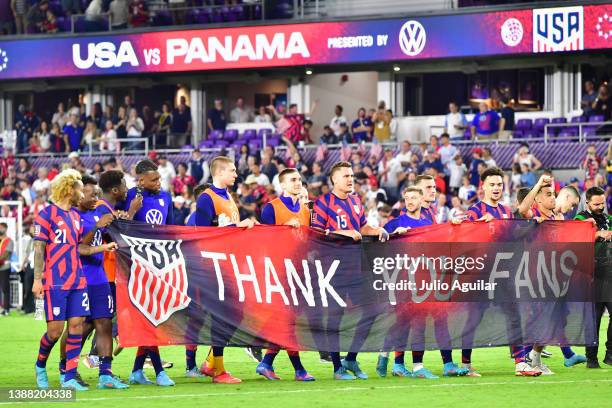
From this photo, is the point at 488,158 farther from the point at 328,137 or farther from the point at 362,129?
the point at 328,137

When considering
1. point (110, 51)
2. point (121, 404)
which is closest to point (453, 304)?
point (121, 404)

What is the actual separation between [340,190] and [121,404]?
339 cm

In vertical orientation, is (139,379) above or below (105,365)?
below

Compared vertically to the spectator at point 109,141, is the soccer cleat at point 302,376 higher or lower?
lower

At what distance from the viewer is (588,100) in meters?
29.4

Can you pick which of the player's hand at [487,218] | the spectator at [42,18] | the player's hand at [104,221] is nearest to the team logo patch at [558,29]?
the spectator at [42,18]

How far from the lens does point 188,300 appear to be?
1252cm

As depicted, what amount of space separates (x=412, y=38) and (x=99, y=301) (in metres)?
20.2

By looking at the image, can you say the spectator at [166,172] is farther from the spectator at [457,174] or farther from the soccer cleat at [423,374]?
the soccer cleat at [423,374]

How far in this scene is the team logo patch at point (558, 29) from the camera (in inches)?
1126

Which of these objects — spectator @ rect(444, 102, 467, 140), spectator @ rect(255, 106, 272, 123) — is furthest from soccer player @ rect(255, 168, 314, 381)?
spectator @ rect(255, 106, 272, 123)

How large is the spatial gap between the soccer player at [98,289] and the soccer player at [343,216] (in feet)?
7.11

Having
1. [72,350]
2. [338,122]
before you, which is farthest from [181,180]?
[72,350]

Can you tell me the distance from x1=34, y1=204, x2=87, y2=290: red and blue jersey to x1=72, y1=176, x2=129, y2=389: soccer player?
0.18 m
